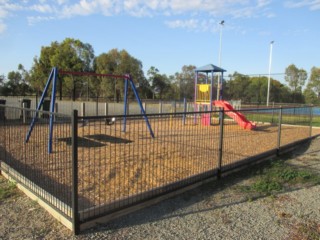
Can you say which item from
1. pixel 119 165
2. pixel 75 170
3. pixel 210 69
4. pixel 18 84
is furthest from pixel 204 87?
pixel 18 84

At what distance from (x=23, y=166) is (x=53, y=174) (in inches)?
30.4

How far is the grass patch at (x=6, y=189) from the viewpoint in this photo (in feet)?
14.5

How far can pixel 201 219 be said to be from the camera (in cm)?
379

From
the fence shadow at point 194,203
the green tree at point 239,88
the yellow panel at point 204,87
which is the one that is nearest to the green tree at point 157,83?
the green tree at point 239,88

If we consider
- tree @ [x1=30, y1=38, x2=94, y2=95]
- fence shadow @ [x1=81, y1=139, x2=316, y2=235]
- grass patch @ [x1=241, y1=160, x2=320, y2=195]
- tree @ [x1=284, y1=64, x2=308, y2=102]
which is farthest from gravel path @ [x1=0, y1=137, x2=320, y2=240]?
tree @ [x1=30, y1=38, x2=94, y2=95]

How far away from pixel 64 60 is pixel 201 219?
46.2 metres

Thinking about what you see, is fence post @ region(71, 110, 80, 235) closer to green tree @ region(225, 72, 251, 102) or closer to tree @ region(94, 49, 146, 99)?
green tree @ region(225, 72, 251, 102)

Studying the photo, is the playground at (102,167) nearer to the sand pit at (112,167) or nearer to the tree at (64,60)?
the sand pit at (112,167)

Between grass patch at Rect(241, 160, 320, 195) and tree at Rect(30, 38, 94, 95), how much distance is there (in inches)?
1482

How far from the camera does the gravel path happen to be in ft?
11.0

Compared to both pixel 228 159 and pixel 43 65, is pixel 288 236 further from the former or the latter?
pixel 43 65

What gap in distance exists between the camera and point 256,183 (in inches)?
208

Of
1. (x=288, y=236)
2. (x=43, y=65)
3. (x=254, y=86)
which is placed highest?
(x=43, y=65)

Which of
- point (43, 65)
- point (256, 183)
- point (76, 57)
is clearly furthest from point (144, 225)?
point (43, 65)
